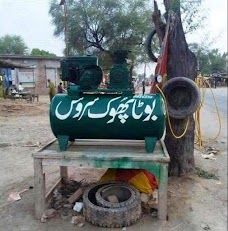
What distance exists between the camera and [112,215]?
2.81 metres

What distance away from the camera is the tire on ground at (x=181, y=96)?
370cm

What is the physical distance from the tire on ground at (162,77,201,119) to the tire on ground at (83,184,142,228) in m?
1.29

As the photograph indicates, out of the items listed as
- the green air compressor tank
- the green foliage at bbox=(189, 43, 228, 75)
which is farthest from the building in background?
the green air compressor tank

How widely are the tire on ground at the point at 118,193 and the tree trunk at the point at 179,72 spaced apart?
1115 millimetres

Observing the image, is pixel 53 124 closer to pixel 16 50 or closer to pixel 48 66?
pixel 48 66

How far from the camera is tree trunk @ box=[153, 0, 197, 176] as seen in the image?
3928mm

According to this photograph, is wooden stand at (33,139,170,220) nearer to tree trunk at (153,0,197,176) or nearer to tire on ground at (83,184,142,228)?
tire on ground at (83,184,142,228)

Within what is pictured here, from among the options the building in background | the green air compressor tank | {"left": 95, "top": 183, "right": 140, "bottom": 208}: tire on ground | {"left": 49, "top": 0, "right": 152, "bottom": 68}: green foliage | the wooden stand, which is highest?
{"left": 49, "top": 0, "right": 152, "bottom": 68}: green foliage

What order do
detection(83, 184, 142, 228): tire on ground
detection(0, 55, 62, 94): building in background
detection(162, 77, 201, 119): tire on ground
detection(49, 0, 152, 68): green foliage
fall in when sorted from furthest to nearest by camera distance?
detection(0, 55, 62, 94): building in background < detection(49, 0, 152, 68): green foliage < detection(162, 77, 201, 119): tire on ground < detection(83, 184, 142, 228): tire on ground

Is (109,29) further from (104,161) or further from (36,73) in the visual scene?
(104,161)

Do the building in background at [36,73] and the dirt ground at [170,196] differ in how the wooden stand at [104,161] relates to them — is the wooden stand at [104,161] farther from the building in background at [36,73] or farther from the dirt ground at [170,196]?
the building in background at [36,73]

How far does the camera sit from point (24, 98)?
15.6 meters

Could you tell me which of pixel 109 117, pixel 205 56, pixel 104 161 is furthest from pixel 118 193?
pixel 205 56

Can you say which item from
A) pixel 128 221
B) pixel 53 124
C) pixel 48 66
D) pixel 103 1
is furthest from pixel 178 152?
pixel 48 66
